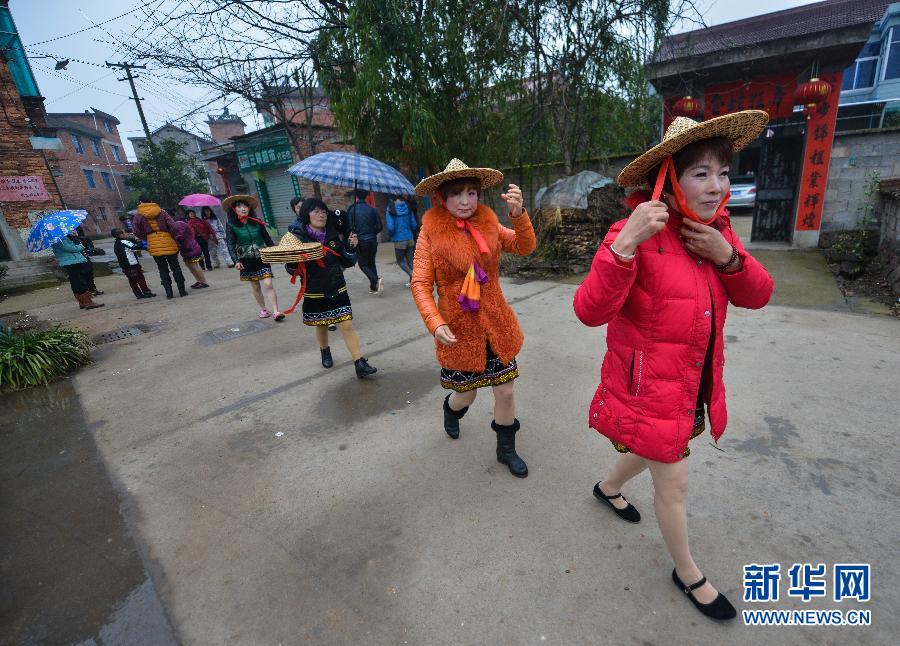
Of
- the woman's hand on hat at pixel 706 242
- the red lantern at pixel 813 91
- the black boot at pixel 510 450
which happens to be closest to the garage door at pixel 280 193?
the red lantern at pixel 813 91

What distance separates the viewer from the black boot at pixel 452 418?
2.72 meters

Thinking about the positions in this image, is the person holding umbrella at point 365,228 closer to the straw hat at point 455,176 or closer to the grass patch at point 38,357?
the grass patch at point 38,357

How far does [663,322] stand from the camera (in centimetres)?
144

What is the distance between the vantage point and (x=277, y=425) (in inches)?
130

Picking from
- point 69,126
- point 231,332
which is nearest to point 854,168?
point 231,332

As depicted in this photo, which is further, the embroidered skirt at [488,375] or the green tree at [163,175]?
the green tree at [163,175]

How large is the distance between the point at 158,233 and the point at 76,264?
4.44 ft

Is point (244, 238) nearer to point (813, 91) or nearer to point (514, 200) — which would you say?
point (514, 200)

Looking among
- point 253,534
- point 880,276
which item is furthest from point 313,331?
point 880,276

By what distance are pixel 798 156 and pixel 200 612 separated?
1025 cm

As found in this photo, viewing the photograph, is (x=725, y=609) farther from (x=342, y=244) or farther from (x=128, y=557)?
(x=342, y=244)

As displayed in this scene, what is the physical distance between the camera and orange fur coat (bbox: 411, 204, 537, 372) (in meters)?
2.24

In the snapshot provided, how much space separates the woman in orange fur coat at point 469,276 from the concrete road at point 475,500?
0.67 metres

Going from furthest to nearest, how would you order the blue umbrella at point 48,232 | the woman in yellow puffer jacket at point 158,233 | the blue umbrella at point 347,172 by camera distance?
the woman in yellow puffer jacket at point 158,233, the blue umbrella at point 48,232, the blue umbrella at point 347,172
